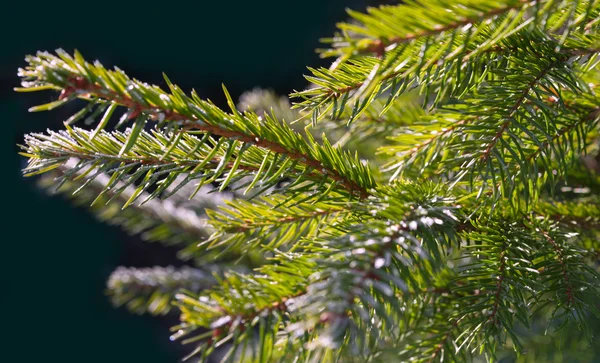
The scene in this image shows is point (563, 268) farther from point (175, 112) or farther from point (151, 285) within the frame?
point (151, 285)

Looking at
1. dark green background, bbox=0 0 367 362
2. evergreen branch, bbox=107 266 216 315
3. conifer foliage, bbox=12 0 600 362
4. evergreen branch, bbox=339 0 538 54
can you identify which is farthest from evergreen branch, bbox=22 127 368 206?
dark green background, bbox=0 0 367 362

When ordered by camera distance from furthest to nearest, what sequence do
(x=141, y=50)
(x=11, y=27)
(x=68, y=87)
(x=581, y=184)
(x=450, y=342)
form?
(x=141, y=50)
(x=11, y=27)
(x=581, y=184)
(x=450, y=342)
(x=68, y=87)

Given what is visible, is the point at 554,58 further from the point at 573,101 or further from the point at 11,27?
the point at 11,27

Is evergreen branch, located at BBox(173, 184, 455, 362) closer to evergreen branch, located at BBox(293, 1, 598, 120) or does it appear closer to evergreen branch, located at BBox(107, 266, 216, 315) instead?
evergreen branch, located at BBox(293, 1, 598, 120)

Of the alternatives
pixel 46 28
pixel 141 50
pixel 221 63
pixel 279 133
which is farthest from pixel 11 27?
pixel 279 133

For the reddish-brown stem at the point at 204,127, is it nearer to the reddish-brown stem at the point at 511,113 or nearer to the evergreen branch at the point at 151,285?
the reddish-brown stem at the point at 511,113

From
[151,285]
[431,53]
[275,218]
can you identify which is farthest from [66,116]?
[431,53]

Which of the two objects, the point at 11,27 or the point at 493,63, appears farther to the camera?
the point at 11,27
